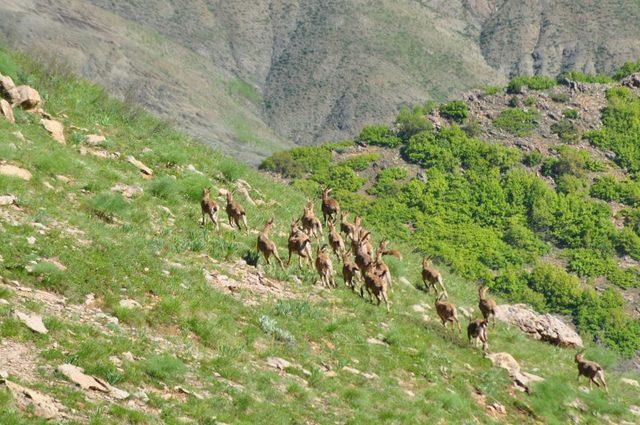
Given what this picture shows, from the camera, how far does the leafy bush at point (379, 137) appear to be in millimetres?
75375

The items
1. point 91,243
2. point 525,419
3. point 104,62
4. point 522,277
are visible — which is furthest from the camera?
point 104,62

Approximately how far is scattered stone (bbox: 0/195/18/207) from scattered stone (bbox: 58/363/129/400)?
5671 millimetres

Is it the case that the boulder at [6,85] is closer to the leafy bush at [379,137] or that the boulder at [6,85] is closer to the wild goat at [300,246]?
the wild goat at [300,246]

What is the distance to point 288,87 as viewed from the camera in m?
198

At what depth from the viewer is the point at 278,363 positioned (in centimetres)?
1401

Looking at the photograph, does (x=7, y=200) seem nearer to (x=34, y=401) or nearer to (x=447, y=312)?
(x=34, y=401)

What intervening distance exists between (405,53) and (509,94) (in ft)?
377

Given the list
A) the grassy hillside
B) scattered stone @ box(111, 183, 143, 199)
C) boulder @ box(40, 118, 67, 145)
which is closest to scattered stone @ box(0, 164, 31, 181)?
the grassy hillside

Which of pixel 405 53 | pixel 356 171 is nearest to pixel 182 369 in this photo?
pixel 356 171

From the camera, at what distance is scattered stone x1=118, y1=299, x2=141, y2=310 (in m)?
13.3

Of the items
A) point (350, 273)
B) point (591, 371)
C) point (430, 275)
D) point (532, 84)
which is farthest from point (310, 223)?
point (532, 84)

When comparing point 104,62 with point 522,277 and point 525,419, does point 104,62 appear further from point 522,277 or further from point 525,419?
point 525,419

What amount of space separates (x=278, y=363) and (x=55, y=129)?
11225 mm

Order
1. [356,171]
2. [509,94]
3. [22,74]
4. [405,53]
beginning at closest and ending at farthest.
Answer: [22,74] < [356,171] < [509,94] < [405,53]
